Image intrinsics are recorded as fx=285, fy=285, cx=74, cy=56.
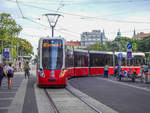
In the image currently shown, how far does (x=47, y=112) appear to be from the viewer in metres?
9.04

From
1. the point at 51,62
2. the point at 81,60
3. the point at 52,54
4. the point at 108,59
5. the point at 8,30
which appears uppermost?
the point at 8,30

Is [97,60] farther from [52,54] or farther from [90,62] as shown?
[52,54]

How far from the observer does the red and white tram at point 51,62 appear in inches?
664

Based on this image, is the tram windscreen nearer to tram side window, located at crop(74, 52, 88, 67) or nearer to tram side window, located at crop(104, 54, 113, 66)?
tram side window, located at crop(74, 52, 88, 67)

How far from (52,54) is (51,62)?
1.74 ft

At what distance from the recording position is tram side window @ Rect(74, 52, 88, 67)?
29.3 meters

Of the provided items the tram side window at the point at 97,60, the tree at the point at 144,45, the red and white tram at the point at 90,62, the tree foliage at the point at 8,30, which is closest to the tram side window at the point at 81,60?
the red and white tram at the point at 90,62

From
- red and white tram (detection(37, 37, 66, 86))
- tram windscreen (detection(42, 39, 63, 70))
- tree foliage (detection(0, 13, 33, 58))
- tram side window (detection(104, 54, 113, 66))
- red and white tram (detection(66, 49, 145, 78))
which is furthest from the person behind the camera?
tree foliage (detection(0, 13, 33, 58))

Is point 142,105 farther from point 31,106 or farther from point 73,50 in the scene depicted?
point 73,50

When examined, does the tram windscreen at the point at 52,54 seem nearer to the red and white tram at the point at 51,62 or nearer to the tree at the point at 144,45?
the red and white tram at the point at 51,62

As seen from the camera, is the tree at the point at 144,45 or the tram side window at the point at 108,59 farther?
the tree at the point at 144,45

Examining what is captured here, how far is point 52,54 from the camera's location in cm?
1728

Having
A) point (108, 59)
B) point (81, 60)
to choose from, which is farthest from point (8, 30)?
point (81, 60)

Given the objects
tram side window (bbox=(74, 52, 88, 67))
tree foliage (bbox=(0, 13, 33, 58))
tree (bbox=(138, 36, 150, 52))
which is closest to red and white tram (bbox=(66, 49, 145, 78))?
tram side window (bbox=(74, 52, 88, 67))
